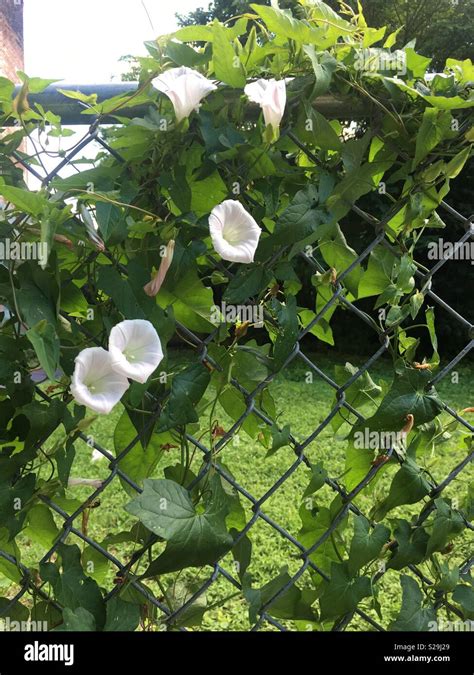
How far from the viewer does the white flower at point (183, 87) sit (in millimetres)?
773

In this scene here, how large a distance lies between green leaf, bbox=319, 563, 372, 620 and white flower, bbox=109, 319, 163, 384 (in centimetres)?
47

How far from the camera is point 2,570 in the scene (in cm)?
94

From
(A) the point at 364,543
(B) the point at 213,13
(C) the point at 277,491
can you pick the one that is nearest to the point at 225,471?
(A) the point at 364,543

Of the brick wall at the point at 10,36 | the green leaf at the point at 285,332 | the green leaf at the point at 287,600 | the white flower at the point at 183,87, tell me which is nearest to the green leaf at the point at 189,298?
the green leaf at the point at 285,332

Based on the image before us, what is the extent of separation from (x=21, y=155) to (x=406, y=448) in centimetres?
74

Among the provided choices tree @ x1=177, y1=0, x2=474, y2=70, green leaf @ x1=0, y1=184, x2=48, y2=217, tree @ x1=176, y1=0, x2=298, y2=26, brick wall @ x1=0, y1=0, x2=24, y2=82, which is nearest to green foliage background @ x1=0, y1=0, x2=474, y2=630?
green leaf @ x1=0, y1=184, x2=48, y2=217

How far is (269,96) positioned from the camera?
79 centimetres

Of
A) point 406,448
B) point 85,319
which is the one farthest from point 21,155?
point 406,448

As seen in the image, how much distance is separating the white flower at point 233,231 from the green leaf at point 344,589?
52cm

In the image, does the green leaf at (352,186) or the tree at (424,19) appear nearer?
the green leaf at (352,186)

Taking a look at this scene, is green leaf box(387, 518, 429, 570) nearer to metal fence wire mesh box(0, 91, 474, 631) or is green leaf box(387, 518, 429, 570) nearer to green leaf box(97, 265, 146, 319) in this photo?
metal fence wire mesh box(0, 91, 474, 631)

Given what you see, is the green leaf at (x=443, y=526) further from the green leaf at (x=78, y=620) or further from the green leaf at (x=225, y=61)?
the green leaf at (x=225, y=61)

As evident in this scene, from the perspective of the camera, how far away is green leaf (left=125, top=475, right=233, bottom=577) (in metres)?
0.80
